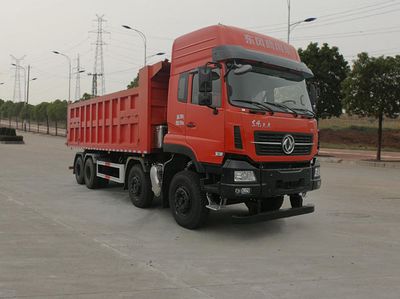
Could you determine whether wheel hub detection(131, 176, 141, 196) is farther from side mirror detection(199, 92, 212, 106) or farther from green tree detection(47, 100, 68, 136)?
green tree detection(47, 100, 68, 136)

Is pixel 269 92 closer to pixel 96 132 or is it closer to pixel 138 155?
pixel 138 155

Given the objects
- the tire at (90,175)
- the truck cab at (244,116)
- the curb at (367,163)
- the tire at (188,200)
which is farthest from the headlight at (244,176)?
the curb at (367,163)

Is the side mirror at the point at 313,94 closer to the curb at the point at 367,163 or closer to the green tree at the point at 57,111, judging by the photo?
the curb at the point at 367,163

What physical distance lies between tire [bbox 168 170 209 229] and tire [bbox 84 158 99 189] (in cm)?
475

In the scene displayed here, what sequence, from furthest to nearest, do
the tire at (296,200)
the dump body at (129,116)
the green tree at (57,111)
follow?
1. the green tree at (57,111)
2. the dump body at (129,116)
3. the tire at (296,200)

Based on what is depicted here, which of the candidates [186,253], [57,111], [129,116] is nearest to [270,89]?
[186,253]

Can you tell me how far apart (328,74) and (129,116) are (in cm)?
2362

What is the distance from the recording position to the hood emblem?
7137 mm

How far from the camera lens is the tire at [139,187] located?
9258 mm

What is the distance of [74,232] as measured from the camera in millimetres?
7207

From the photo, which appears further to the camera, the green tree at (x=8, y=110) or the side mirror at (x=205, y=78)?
the green tree at (x=8, y=110)

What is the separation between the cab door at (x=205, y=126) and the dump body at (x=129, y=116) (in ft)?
4.42

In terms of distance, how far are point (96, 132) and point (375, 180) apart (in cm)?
998

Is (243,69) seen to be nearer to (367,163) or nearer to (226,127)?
(226,127)
